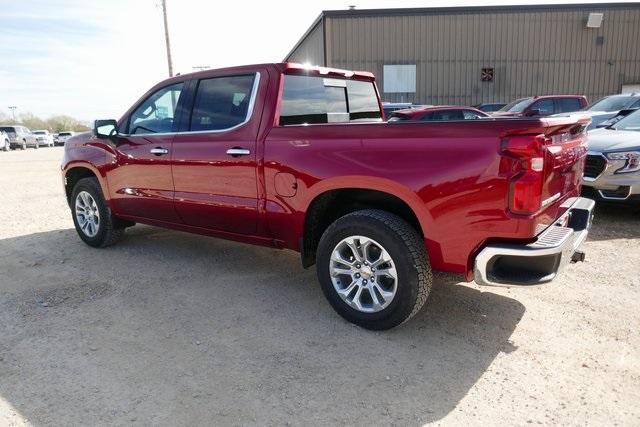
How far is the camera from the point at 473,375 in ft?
9.37

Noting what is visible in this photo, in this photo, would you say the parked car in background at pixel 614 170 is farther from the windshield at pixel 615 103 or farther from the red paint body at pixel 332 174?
the windshield at pixel 615 103

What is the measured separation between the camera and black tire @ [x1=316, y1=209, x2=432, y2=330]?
312 centimetres

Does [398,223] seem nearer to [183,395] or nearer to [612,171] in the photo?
[183,395]

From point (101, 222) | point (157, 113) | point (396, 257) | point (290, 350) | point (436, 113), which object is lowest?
point (290, 350)

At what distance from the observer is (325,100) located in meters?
4.28

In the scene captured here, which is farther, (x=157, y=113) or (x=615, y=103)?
(x=615, y=103)

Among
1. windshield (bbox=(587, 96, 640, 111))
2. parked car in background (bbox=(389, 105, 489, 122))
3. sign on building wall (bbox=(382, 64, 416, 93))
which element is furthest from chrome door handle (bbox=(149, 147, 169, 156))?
sign on building wall (bbox=(382, 64, 416, 93))

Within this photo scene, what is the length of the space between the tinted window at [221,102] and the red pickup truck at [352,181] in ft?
0.04

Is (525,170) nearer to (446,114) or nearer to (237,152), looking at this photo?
(237,152)

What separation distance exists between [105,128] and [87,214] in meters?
1.12

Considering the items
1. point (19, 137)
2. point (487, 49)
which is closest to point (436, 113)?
point (487, 49)

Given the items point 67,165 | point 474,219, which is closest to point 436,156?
point 474,219

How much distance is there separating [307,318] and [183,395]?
1.19m

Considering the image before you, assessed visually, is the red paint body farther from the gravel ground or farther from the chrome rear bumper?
the gravel ground
